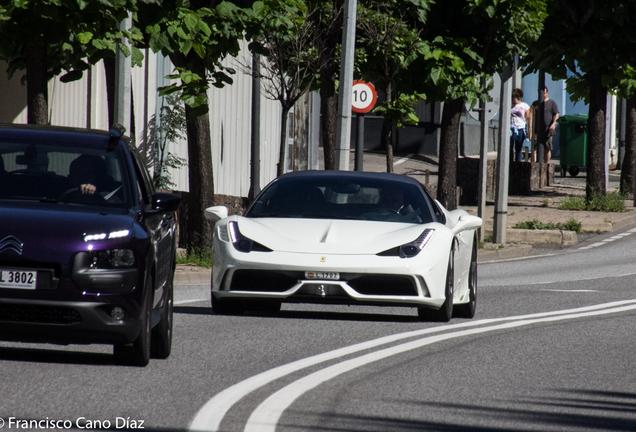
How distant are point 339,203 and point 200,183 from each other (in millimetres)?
6877

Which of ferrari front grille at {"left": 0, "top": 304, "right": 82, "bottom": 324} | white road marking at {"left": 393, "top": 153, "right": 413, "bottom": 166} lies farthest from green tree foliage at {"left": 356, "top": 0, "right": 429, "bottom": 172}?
white road marking at {"left": 393, "top": 153, "right": 413, "bottom": 166}

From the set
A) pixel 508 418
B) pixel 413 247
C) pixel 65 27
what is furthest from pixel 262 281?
pixel 65 27

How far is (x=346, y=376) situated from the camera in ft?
27.1

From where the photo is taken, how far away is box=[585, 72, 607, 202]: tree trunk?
2934 cm

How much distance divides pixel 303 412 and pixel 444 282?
4.42 m

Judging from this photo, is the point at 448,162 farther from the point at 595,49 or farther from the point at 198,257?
the point at 198,257

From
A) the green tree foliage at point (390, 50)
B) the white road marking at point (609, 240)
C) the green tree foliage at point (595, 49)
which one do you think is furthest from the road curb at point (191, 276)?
the green tree foliage at point (595, 49)

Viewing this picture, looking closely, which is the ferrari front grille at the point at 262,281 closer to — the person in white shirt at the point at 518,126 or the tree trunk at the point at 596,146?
the tree trunk at the point at 596,146

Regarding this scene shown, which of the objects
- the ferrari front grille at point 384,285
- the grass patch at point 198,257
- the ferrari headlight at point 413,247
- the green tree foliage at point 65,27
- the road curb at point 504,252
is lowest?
the road curb at point 504,252

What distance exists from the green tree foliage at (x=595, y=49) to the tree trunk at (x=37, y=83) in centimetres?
1522

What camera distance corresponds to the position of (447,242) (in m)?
11.3

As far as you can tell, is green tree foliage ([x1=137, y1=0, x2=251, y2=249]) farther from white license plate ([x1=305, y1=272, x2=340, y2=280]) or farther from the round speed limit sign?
white license plate ([x1=305, y1=272, x2=340, y2=280])

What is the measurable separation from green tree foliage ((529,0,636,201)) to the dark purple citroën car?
21327mm

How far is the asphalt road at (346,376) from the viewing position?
21.9 ft
